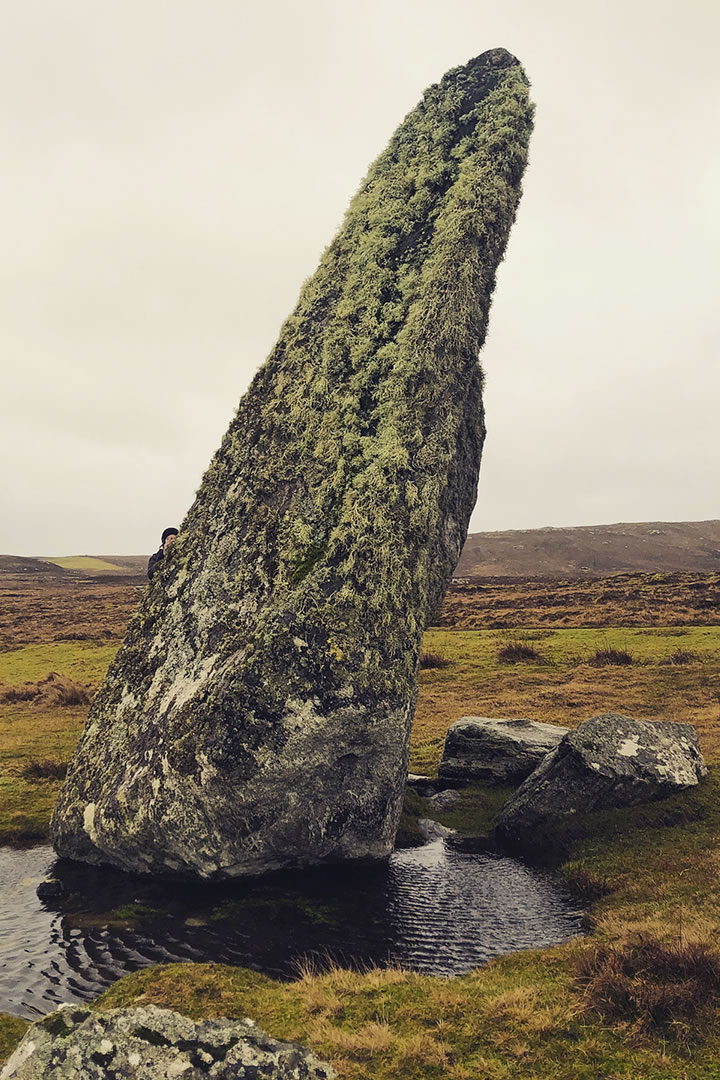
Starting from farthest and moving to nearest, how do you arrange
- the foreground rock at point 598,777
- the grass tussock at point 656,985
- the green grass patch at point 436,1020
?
the foreground rock at point 598,777
the grass tussock at point 656,985
the green grass patch at point 436,1020

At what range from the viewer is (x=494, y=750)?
61.8ft

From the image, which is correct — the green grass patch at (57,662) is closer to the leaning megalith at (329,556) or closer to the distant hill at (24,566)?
the leaning megalith at (329,556)

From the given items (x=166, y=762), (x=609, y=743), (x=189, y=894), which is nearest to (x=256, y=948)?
(x=189, y=894)

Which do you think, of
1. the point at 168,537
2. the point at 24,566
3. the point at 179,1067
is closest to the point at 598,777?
the point at 179,1067

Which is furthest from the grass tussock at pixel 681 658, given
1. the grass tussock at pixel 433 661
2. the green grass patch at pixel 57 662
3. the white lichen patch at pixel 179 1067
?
the white lichen patch at pixel 179 1067

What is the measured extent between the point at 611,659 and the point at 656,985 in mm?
28408

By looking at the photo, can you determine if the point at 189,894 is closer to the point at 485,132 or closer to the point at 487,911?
the point at 487,911

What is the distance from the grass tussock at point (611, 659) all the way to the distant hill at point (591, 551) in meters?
99.1

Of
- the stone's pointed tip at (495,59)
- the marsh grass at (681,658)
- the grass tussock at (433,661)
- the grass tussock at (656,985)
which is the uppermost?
the stone's pointed tip at (495,59)

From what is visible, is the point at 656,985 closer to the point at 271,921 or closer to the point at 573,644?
the point at 271,921

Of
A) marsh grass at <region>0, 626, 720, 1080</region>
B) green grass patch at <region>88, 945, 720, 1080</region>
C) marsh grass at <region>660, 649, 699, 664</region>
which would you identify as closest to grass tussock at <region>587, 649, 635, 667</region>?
marsh grass at <region>660, 649, 699, 664</region>

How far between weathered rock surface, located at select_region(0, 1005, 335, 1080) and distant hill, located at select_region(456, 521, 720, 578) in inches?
5084

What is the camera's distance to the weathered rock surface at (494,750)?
18.4 m

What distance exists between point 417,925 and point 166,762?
5179 millimetres
